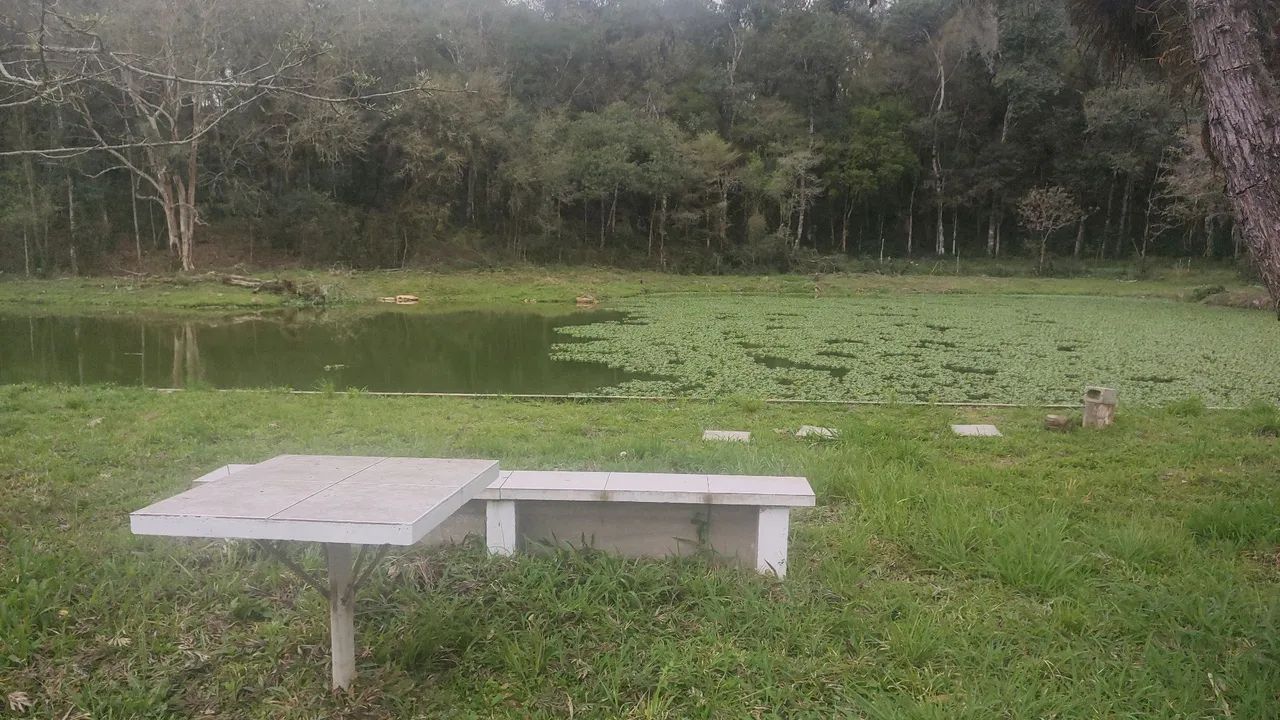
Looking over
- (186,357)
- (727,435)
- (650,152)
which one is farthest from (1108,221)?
(186,357)

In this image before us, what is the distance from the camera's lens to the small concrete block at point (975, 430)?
496cm

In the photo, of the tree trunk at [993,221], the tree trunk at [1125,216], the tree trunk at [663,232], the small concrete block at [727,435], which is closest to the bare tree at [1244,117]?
the small concrete block at [727,435]

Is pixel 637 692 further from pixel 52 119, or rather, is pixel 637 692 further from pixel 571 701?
pixel 52 119

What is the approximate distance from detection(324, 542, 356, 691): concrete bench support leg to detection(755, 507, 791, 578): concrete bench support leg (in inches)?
53.0

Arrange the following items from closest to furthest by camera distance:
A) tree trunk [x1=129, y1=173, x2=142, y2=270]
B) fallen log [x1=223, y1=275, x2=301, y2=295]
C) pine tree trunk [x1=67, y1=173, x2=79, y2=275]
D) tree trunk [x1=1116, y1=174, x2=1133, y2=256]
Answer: fallen log [x1=223, y1=275, x2=301, y2=295]
pine tree trunk [x1=67, y1=173, x2=79, y2=275]
tree trunk [x1=129, y1=173, x2=142, y2=270]
tree trunk [x1=1116, y1=174, x2=1133, y2=256]

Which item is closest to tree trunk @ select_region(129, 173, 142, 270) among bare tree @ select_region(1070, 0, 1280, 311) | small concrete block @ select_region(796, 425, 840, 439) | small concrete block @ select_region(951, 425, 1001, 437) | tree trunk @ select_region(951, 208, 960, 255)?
small concrete block @ select_region(796, 425, 840, 439)

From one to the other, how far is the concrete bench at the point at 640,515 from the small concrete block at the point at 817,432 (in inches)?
80.1

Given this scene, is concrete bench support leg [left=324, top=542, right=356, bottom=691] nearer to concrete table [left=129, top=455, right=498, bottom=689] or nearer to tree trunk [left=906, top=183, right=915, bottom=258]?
concrete table [left=129, top=455, right=498, bottom=689]

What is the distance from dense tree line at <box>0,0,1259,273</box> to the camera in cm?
2153

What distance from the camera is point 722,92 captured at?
97.4ft

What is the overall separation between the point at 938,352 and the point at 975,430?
471 cm

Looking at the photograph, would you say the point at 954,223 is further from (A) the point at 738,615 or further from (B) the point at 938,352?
(A) the point at 738,615

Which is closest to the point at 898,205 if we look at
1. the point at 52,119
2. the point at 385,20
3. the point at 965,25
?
the point at 965,25

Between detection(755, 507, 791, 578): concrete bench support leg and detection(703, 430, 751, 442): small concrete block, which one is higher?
detection(755, 507, 791, 578): concrete bench support leg
